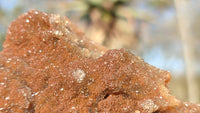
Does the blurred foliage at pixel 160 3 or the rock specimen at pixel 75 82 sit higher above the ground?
the rock specimen at pixel 75 82

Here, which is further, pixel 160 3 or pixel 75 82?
pixel 160 3

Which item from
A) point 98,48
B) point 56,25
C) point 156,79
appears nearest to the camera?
point 156,79

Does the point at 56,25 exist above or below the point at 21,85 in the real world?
above

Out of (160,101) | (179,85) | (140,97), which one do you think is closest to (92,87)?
(140,97)

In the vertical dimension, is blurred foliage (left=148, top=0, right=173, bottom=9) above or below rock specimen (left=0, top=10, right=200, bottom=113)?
below

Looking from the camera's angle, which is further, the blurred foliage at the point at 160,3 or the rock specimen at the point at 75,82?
the blurred foliage at the point at 160,3

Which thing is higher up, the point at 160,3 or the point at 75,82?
the point at 75,82

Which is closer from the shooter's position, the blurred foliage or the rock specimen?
the rock specimen

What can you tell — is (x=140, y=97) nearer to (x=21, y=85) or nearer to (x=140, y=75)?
(x=140, y=75)
